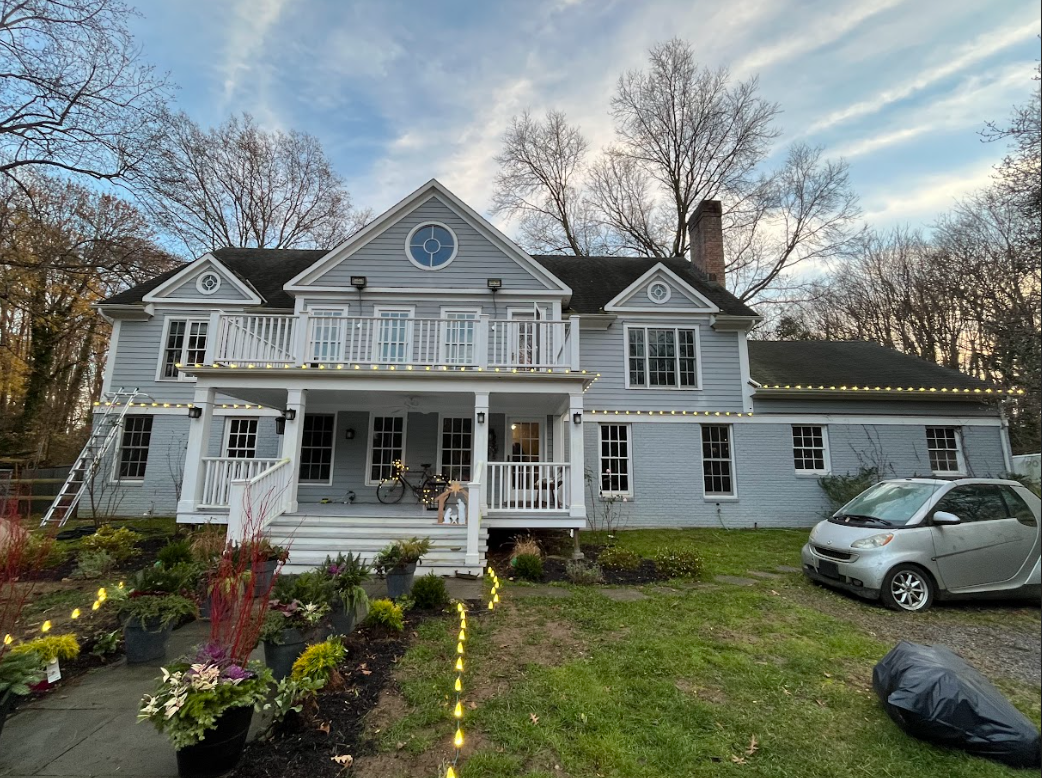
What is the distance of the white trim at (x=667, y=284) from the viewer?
1236 centimetres

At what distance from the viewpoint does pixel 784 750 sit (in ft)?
9.14

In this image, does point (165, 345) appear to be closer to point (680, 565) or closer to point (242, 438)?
point (242, 438)

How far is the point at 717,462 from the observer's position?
1203 cm

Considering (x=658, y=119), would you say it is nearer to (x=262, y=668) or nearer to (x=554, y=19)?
(x=554, y=19)

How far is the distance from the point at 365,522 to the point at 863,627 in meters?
7.19

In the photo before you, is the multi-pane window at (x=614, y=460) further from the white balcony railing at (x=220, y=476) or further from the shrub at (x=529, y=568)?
the white balcony railing at (x=220, y=476)

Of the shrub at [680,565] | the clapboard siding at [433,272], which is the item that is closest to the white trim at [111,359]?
the clapboard siding at [433,272]

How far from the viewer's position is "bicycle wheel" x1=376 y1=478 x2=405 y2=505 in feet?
35.5

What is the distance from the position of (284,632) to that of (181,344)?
11.8 metres

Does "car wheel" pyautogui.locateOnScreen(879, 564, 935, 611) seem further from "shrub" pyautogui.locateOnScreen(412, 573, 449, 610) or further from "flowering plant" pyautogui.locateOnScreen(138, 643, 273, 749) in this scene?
"flowering plant" pyautogui.locateOnScreen(138, 643, 273, 749)

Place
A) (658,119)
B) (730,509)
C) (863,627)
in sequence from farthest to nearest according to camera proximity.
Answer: (658,119), (730,509), (863,627)

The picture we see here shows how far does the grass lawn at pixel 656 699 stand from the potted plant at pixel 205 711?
0.75 metres

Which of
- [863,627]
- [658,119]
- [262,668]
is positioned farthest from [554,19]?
[658,119]

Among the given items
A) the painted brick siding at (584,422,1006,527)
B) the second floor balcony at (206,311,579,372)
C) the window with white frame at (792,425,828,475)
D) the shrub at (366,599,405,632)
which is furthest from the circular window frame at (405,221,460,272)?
the window with white frame at (792,425,828,475)
